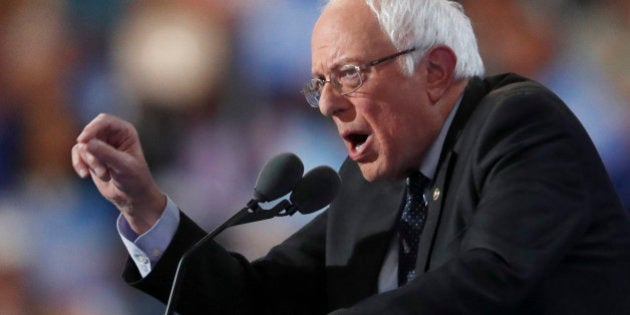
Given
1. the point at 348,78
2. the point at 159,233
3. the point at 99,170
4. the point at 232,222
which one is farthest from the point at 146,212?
the point at 348,78

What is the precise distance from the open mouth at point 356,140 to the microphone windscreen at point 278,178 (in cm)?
26

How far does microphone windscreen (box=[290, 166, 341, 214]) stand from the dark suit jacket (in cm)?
18

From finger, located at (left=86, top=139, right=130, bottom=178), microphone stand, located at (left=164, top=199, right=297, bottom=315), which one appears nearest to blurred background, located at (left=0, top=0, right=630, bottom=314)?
finger, located at (left=86, top=139, right=130, bottom=178)

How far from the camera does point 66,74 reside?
9.45 ft

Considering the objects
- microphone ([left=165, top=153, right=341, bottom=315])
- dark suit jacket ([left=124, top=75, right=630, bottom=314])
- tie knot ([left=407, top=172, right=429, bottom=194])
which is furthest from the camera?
tie knot ([left=407, top=172, right=429, bottom=194])

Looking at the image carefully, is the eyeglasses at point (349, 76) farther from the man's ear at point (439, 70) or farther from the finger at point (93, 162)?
the finger at point (93, 162)

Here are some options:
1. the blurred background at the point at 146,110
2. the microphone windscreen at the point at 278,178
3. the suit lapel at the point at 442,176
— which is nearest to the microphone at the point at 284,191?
the microphone windscreen at the point at 278,178

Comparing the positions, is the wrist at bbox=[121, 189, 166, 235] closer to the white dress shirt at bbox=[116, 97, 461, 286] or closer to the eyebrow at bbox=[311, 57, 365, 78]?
the white dress shirt at bbox=[116, 97, 461, 286]

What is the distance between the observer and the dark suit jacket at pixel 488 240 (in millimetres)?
1443

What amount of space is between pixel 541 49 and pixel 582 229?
1193 millimetres

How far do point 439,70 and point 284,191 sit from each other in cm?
44

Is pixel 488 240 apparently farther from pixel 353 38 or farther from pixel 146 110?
pixel 146 110

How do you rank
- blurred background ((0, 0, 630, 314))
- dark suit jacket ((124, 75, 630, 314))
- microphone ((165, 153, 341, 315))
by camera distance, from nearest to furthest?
dark suit jacket ((124, 75, 630, 314))
microphone ((165, 153, 341, 315))
blurred background ((0, 0, 630, 314))

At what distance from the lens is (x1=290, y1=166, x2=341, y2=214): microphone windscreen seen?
164cm
